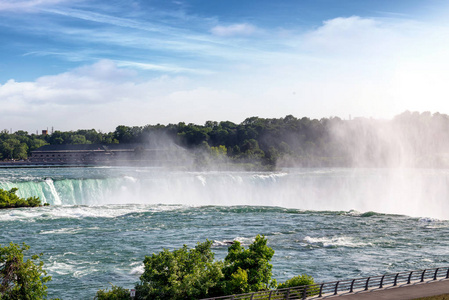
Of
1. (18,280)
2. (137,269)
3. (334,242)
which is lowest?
(334,242)

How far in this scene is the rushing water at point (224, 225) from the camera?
28781mm

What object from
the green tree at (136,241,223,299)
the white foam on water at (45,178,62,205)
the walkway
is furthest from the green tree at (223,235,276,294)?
the white foam on water at (45,178,62,205)

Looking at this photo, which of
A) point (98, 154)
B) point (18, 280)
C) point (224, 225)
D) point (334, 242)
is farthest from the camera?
point (98, 154)

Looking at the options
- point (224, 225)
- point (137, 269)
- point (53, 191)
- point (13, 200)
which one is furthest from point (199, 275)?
point (53, 191)

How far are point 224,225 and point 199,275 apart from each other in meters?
24.4

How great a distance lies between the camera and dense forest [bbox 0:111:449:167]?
11075 centimetres

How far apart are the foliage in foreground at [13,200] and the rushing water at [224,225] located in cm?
187

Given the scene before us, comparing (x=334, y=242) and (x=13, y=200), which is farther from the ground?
(x=13, y=200)

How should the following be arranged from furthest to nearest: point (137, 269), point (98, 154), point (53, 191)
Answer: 1. point (98, 154)
2. point (53, 191)
3. point (137, 269)

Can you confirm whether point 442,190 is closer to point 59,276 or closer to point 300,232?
point 300,232

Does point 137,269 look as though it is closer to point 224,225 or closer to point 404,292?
point 404,292

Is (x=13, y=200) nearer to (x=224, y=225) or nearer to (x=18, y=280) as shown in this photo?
(x=224, y=225)

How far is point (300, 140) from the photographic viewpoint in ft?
512

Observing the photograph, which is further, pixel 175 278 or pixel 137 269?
pixel 137 269
